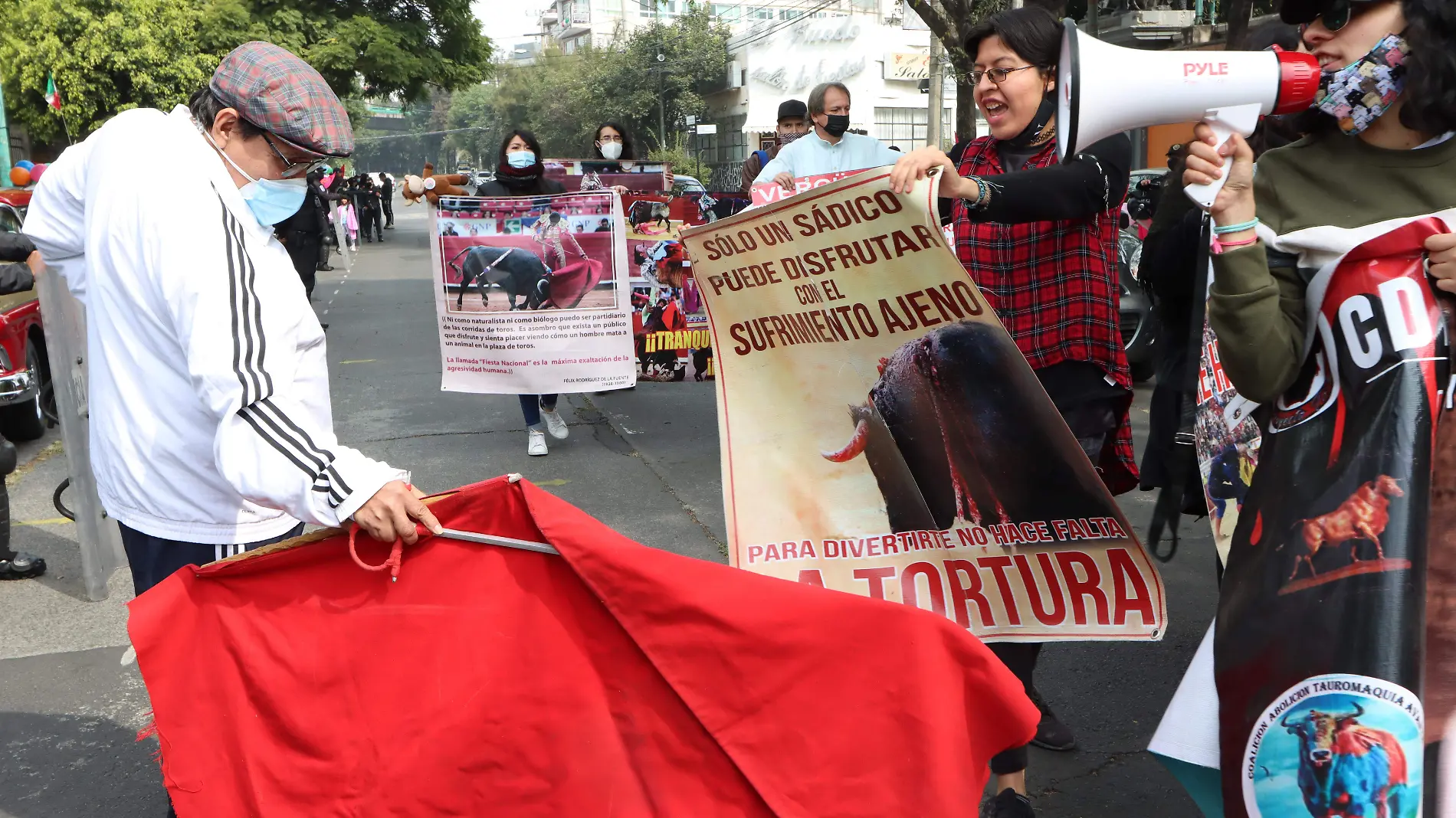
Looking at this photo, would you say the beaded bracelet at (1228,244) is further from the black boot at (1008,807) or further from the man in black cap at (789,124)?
the man in black cap at (789,124)

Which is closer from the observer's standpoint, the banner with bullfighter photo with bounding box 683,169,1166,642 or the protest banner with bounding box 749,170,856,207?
the banner with bullfighter photo with bounding box 683,169,1166,642

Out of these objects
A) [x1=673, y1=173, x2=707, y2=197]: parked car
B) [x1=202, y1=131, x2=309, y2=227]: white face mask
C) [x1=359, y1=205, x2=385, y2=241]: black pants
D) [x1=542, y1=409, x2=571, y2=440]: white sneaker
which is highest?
[x1=202, y1=131, x2=309, y2=227]: white face mask

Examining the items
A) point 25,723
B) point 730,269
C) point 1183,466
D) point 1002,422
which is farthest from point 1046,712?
point 25,723

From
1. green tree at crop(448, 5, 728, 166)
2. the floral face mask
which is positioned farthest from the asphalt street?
green tree at crop(448, 5, 728, 166)

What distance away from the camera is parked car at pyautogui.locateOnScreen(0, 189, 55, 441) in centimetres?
751

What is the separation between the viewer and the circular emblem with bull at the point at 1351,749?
188 cm

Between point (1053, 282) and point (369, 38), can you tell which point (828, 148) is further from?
point (369, 38)

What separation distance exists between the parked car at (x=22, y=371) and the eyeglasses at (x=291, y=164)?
17.9ft

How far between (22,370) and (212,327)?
259 inches

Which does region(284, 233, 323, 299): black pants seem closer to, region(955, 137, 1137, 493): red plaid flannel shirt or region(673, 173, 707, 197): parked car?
region(673, 173, 707, 197): parked car

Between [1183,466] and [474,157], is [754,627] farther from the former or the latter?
[474,157]

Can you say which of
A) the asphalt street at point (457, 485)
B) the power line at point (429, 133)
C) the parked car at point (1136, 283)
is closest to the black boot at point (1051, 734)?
the asphalt street at point (457, 485)

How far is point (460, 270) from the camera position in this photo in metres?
7.07

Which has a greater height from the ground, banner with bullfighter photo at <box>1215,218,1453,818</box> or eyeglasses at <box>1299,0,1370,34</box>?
eyeglasses at <box>1299,0,1370,34</box>
